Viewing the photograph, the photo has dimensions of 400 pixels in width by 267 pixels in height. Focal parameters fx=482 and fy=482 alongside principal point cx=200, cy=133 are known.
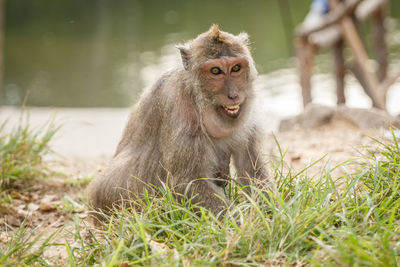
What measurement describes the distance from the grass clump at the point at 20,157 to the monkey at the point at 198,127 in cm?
144

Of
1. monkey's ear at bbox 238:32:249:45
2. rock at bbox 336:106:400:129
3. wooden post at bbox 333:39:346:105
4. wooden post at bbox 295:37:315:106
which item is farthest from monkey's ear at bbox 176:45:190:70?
wooden post at bbox 333:39:346:105

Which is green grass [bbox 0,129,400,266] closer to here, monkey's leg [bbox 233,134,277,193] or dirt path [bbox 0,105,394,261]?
dirt path [bbox 0,105,394,261]

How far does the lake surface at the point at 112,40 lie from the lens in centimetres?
1711

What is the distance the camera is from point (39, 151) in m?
5.37

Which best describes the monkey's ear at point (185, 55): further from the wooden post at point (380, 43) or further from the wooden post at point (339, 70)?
the wooden post at point (380, 43)

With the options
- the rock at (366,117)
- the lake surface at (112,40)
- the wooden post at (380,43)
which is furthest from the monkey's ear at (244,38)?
the lake surface at (112,40)

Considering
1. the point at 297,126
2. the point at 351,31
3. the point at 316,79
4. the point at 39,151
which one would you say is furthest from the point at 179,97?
the point at 316,79

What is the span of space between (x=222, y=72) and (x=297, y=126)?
4058 millimetres

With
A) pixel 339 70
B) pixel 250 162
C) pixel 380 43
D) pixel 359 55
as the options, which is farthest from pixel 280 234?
pixel 380 43

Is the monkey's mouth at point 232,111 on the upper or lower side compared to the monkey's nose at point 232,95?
lower

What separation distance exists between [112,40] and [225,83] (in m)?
20.3

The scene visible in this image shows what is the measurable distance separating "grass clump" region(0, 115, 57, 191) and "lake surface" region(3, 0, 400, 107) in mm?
8985

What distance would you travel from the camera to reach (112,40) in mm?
22969

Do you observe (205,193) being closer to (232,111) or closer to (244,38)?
(232,111)
